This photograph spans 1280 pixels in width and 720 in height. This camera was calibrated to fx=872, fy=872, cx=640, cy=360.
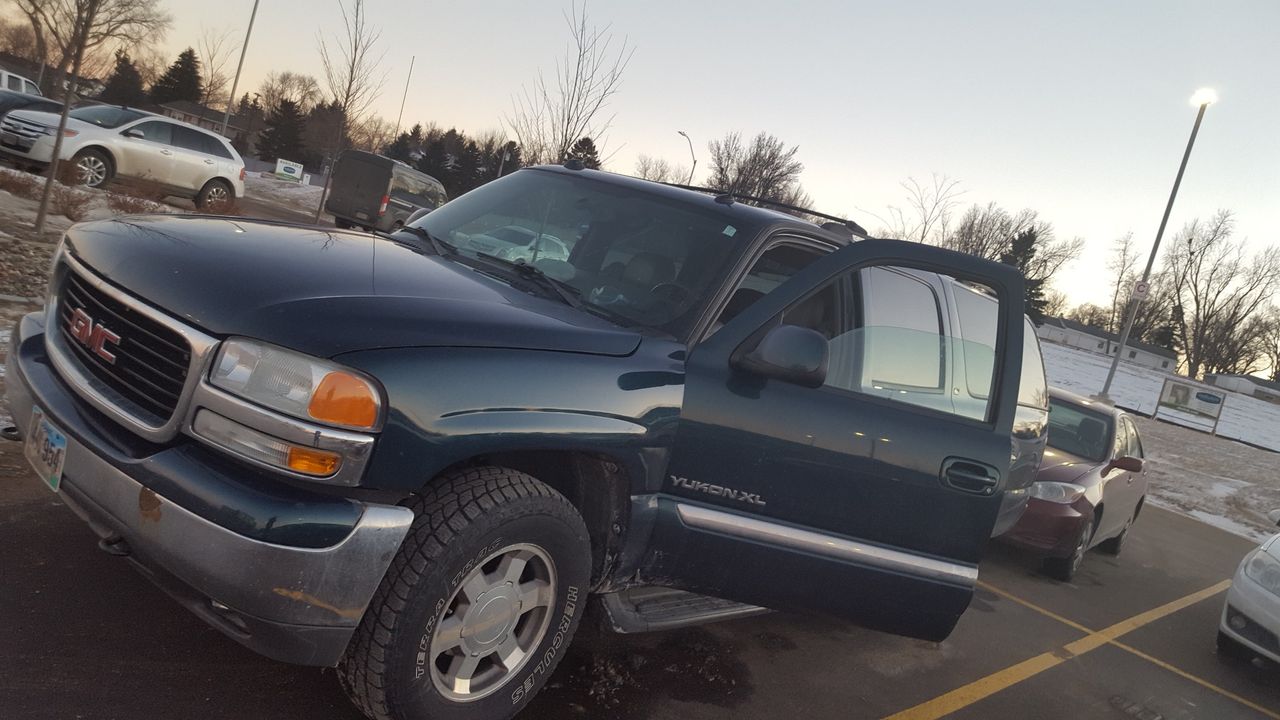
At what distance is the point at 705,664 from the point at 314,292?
2.39m

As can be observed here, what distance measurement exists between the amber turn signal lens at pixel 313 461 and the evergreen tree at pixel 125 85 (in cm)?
7929

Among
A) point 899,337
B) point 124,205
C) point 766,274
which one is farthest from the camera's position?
point 124,205

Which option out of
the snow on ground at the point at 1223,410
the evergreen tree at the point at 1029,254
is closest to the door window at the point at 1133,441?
the snow on ground at the point at 1223,410

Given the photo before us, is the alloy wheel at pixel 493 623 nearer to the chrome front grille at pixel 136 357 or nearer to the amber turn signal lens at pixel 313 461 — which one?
the amber turn signal lens at pixel 313 461

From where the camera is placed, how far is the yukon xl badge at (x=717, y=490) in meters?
3.03

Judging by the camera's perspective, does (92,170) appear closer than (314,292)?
No

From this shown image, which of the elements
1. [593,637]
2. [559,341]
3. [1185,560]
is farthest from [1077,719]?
[1185,560]

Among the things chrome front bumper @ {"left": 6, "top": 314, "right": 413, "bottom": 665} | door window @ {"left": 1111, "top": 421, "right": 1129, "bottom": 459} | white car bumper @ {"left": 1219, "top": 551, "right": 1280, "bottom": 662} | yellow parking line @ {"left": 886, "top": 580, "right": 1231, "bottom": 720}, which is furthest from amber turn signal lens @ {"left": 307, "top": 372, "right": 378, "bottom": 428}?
door window @ {"left": 1111, "top": 421, "right": 1129, "bottom": 459}

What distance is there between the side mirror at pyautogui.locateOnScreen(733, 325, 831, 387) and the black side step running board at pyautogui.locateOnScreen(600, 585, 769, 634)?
967 millimetres

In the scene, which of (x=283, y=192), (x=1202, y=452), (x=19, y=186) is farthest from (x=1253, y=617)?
(x=283, y=192)

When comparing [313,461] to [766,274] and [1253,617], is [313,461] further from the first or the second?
[1253,617]

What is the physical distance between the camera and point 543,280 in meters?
3.29

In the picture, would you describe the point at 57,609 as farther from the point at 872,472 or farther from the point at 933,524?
the point at 933,524

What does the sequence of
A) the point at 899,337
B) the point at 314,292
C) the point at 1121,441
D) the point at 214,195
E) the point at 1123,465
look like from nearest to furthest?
the point at 314,292 < the point at 899,337 < the point at 1123,465 < the point at 1121,441 < the point at 214,195
